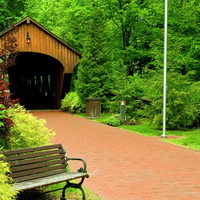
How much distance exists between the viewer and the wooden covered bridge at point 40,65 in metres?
22.8

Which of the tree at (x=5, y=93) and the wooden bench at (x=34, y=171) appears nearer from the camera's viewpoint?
the wooden bench at (x=34, y=171)

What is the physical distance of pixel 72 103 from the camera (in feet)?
76.6

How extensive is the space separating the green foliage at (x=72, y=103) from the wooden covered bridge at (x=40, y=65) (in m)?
1.26

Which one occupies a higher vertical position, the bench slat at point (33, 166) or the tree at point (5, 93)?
the tree at point (5, 93)

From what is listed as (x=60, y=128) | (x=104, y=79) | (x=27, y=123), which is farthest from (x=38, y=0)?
(x=27, y=123)

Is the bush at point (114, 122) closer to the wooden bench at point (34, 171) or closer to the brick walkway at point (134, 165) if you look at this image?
the brick walkway at point (134, 165)

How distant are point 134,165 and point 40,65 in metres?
22.7

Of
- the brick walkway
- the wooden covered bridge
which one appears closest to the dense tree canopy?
the wooden covered bridge

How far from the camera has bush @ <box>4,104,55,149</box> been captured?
628 centimetres

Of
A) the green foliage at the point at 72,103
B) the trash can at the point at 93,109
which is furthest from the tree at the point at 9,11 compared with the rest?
the trash can at the point at 93,109

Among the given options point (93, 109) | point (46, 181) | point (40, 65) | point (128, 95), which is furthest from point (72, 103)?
point (46, 181)

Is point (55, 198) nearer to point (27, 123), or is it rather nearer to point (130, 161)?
point (27, 123)

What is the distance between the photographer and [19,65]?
31.7 m

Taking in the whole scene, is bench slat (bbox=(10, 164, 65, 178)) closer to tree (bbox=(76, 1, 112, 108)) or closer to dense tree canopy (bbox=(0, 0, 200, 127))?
dense tree canopy (bbox=(0, 0, 200, 127))
